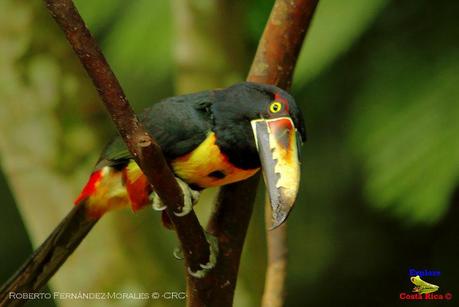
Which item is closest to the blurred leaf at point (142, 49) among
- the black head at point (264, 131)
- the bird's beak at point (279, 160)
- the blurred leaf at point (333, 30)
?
the blurred leaf at point (333, 30)

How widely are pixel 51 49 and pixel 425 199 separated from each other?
0.95 metres

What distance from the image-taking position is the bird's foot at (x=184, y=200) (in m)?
1.07

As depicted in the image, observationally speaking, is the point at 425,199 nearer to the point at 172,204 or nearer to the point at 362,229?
the point at 362,229

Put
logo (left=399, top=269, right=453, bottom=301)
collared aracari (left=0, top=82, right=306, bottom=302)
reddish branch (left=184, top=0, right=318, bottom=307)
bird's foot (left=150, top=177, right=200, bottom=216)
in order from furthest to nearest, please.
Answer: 1. logo (left=399, top=269, right=453, bottom=301)
2. reddish branch (left=184, top=0, right=318, bottom=307)
3. collared aracari (left=0, top=82, right=306, bottom=302)
4. bird's foot (left=150, top=177, right=200, bottom=216)

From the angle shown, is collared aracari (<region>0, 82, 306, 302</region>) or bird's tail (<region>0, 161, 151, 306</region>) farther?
bird's tail (<region>0, 161, 151, 306</region>)

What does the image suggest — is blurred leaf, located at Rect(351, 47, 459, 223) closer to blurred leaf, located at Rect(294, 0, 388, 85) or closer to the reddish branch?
blurred leaf, located at Rect(294, 0, 388, 85)

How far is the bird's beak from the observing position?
1101 mm

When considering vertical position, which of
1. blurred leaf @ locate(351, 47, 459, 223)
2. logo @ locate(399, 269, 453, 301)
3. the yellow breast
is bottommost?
logo @ locate(399, 269, 453, 301)

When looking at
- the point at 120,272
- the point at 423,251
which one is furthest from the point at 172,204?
the point at 423,251

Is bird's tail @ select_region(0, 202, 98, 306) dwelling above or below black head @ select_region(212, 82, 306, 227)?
below

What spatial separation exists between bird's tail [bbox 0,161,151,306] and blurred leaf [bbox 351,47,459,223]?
0.62 meters

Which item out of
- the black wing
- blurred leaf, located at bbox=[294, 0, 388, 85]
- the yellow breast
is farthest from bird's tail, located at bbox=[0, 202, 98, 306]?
blurred leaf, located at bbox=[294, 0, 388, 85]

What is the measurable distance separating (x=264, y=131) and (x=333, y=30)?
61 cm

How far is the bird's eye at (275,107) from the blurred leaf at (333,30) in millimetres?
553
